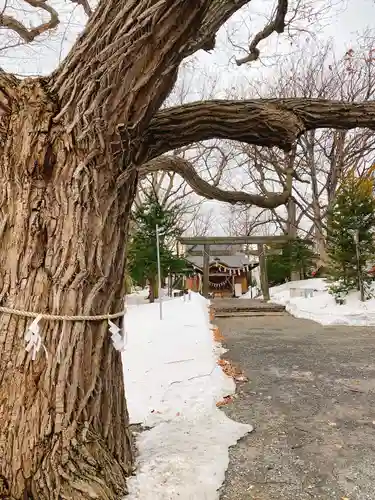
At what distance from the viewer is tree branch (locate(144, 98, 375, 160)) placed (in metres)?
2.19

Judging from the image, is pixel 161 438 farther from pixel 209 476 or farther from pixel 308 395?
pixel 308 395

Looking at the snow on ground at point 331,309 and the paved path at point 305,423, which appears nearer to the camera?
the paved path at point 305,423

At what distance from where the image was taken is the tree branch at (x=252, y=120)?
2193 mm

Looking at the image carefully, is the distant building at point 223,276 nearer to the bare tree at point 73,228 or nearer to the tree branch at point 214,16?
the tree branch at point 214,16

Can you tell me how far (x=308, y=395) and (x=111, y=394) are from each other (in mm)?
2294

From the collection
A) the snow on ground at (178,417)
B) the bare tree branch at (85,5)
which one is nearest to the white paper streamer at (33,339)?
the snow on ground at (178,417)

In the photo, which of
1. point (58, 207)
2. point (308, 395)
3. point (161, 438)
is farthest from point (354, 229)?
point (58, 207)

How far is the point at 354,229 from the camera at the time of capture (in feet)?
33.6

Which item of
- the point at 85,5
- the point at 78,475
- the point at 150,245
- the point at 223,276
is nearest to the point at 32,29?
the point at 85,5

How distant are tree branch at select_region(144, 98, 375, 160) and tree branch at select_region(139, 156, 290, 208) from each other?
56 centimetres

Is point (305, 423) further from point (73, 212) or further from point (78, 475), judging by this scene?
point (73, 212)

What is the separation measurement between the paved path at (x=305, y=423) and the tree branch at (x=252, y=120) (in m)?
1.85

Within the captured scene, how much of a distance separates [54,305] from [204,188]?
1.55m

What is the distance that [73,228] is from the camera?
6.07 feet
